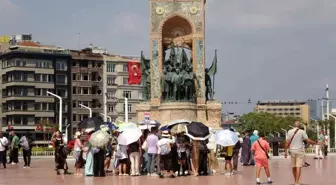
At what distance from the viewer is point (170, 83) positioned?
4872 cm

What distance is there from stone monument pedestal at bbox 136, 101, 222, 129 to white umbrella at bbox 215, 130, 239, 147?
20.8 m

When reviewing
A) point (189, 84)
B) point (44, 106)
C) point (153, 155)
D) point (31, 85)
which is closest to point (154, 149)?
point (153, 155)

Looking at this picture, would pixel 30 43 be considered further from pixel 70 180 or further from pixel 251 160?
pixel 70 180

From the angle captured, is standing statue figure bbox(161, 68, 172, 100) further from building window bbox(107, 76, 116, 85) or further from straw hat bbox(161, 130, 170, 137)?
building window bbox(107, 76, 116, 85)

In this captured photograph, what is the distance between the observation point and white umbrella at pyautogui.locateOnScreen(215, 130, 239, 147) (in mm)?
26156

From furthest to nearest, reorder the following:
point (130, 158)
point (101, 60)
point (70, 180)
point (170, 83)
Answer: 1. point (101, 60)
2. point (170, 83)
3. point (130, 158)
4. point (70, 180)

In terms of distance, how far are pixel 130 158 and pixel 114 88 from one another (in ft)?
290

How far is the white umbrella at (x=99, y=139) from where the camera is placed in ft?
84.4

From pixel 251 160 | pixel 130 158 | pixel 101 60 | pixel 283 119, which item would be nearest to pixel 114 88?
pixel 101 60

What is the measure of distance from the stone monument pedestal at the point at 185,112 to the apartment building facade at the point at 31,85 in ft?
181

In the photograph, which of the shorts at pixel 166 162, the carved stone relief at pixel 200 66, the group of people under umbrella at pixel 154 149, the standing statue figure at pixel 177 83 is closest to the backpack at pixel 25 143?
the group of people under umbrella at pixel 154 149

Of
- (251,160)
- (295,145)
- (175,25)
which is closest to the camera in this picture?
(295,145)

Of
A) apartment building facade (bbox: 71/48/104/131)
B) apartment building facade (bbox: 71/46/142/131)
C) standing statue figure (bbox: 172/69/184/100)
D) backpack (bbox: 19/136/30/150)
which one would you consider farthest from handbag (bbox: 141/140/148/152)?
apartment building facade (bbox: 71/48/104/131)

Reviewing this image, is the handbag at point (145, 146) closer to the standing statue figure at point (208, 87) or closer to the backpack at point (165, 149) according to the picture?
the backpack at point (165, 149)
